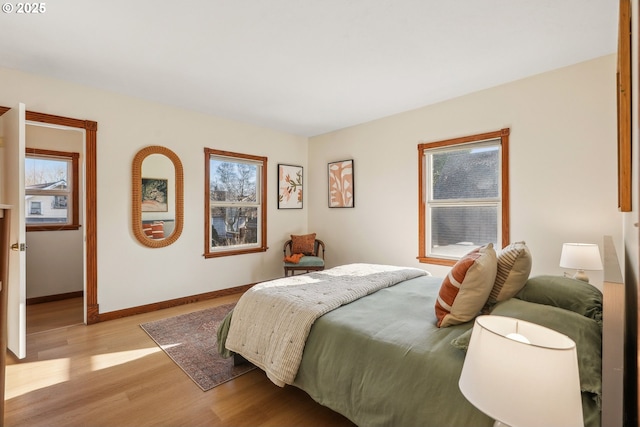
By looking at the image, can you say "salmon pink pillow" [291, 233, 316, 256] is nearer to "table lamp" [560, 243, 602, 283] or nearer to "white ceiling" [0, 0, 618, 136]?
"white ceiling" [0, 0, 618, 136]

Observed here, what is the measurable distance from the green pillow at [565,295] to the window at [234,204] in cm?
368

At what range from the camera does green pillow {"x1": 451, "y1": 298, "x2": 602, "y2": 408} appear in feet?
3.41

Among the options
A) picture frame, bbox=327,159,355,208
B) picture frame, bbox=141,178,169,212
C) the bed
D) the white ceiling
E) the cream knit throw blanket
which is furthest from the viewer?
picture frame, bbox=327,159,355,208

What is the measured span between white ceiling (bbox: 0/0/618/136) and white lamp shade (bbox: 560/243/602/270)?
163cm

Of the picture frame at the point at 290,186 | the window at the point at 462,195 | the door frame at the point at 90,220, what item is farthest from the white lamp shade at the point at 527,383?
the picture frame at the point at 290,186

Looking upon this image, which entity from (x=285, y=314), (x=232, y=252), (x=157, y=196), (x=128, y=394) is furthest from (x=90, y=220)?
(x=285, y=314)

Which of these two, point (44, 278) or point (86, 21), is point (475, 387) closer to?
point (86, 21)

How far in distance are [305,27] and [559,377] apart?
94.4 inches

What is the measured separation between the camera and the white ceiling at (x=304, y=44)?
2061 mm

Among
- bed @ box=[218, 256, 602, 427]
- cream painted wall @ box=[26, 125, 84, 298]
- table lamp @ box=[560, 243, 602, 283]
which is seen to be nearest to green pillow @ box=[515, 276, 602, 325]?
bed @ box=[218, 256, 602, 427]

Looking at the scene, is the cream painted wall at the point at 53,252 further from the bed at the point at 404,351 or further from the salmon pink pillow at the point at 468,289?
the salmon pink pillow at the point at 468,289

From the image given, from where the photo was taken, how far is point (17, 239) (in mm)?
2520

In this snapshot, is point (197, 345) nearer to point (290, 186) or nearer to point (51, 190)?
point (290, 186)

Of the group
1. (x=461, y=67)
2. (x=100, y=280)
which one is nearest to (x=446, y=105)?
(x=461, y=67)
